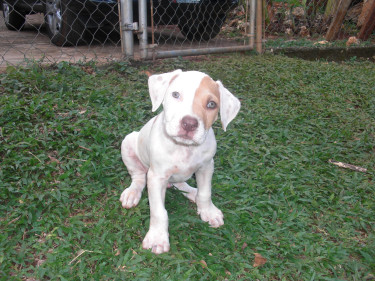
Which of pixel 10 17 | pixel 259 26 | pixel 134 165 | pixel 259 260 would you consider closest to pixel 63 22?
pixel 134 165

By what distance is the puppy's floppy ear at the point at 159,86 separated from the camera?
7.48 feet

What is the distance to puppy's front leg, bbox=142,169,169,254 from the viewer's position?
87.0 inches

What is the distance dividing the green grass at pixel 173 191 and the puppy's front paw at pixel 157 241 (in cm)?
6

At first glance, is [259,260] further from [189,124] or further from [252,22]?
[252,22]

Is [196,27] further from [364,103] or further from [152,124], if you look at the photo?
[152,124]

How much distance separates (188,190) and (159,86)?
1.01 m

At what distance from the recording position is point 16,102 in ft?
11.3

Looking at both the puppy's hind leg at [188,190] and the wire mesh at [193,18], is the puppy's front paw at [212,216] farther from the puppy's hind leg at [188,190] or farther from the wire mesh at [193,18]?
the wire mesh at [193,18]

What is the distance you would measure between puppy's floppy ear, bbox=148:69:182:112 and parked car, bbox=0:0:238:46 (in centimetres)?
320

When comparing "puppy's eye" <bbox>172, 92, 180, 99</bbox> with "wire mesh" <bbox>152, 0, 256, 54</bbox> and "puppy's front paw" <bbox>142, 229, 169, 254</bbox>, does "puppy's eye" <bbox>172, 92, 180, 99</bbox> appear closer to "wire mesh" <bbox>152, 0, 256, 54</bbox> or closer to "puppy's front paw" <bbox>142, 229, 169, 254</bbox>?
"puppy's front paw" <bbox>142, 229, 169, 254</bbox>

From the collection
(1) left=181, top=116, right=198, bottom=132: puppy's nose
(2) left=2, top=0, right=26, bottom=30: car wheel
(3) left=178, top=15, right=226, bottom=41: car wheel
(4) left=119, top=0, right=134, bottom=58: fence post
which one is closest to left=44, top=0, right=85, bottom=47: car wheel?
(4) left=119, top=0, right=134, bottom=58: fence post

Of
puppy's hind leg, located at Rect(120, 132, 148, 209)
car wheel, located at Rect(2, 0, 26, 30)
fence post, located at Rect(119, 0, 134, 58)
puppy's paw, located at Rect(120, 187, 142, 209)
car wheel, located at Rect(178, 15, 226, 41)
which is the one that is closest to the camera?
puppy's paw, located at Rect(120, 187, 142, 209)

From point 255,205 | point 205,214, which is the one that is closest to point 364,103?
point 255,205

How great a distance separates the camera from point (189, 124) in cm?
197
